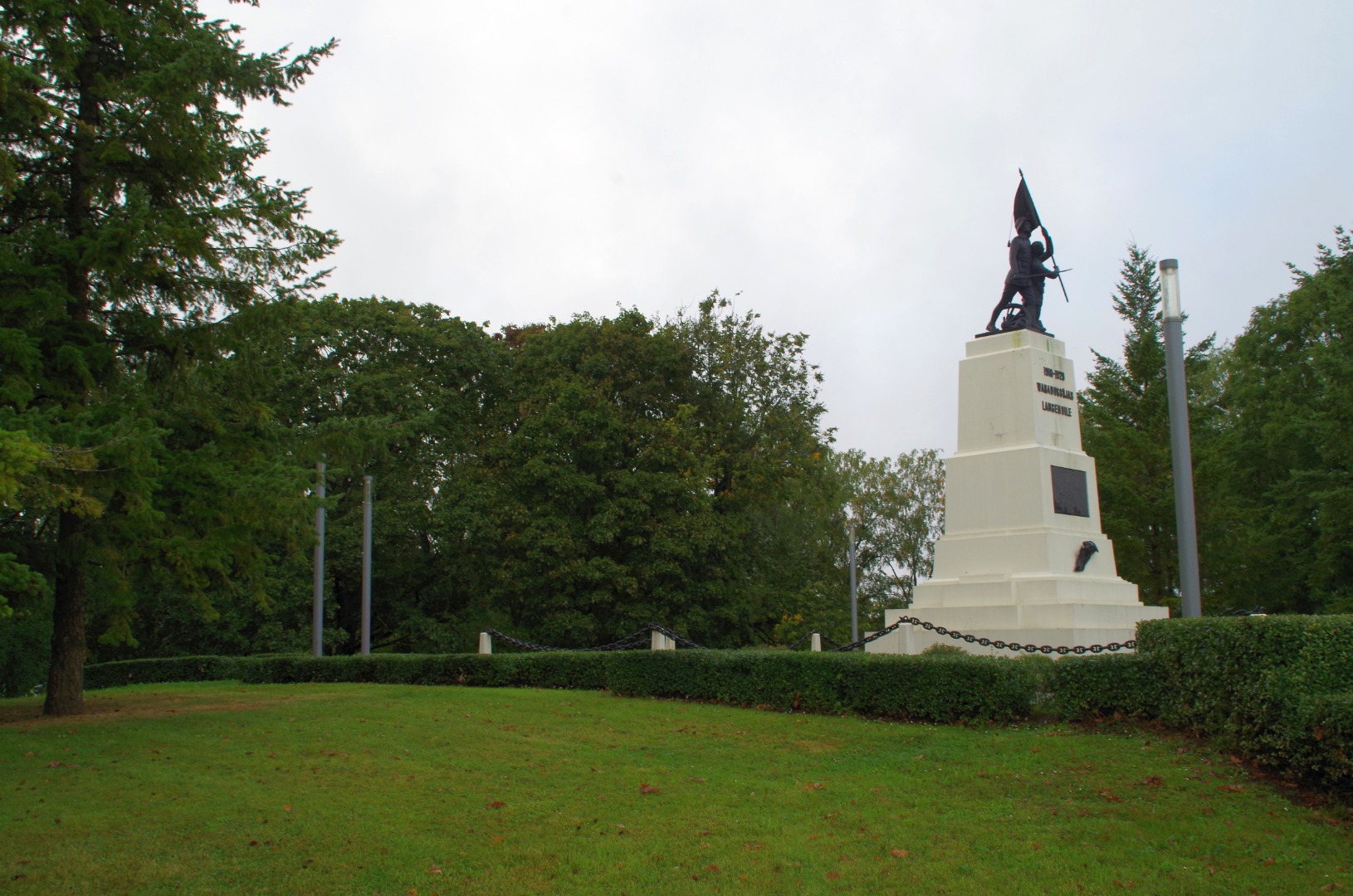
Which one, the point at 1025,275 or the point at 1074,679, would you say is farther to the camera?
the point at 1025,275

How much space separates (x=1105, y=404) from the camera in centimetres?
3059

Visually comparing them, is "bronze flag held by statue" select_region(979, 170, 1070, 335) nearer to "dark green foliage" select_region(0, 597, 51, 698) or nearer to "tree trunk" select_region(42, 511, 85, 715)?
"tree trunk" select_region(42, 511, 85, 715)

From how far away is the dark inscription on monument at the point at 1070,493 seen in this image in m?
18.0

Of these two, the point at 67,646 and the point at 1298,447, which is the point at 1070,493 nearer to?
the point at 67,646

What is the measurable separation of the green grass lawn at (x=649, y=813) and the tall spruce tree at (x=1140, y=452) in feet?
58.8

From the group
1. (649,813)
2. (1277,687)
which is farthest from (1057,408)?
(649,813)

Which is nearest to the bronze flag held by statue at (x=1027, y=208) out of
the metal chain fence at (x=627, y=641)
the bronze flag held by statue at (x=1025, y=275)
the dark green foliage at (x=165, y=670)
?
the bronze flag held by statue at (x=1025, y=275)

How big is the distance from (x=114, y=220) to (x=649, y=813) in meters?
10.8

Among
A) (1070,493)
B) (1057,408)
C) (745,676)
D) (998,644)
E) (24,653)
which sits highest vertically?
(1057,408)

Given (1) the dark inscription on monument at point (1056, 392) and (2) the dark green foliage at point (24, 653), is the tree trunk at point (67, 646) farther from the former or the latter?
(2) the dark green foliage at point (24, 653)

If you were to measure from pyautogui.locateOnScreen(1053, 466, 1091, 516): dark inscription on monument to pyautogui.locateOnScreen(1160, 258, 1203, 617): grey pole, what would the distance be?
416 cm

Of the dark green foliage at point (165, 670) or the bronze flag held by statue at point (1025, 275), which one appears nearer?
the bronze flag held by statue at point (1025, 275)

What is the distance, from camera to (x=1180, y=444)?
44.5 feet

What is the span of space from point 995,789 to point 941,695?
394 centimetres
